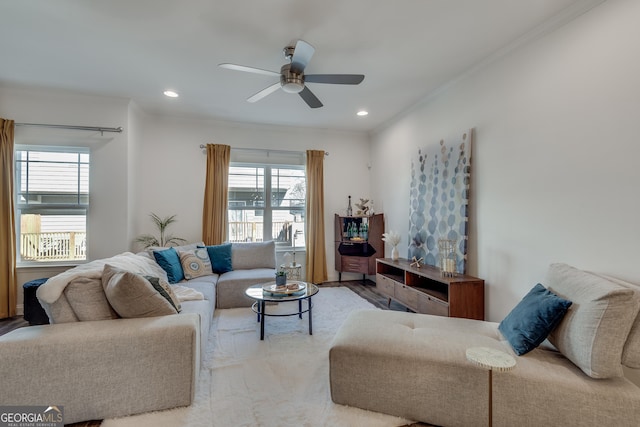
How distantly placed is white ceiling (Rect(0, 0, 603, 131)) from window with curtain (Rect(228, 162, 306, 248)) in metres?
1.54

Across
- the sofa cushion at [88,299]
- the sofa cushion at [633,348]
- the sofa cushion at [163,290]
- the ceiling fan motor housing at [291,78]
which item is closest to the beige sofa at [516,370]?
the sofa cushion at [633,348]

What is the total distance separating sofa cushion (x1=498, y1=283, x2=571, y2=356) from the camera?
1634 mm

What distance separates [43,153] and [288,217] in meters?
3.48

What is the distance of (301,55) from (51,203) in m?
3.81

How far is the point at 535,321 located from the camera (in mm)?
1685

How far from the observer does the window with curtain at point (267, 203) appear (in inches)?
193

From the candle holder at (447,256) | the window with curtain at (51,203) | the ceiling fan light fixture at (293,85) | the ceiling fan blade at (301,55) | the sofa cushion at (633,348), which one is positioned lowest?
the sofa cushion at (633,348)

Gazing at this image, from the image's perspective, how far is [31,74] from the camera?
3104 millimetres

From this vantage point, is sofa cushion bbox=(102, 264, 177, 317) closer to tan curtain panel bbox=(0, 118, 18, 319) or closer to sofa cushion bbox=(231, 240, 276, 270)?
sofa cushion bbox=(231, 240, 276, 270)

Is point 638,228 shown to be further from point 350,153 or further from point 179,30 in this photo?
point 350,153

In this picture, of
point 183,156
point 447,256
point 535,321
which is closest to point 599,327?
point 535,321

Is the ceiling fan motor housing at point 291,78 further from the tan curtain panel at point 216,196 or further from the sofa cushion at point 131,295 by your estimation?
the tan curtain panel at point 216,196

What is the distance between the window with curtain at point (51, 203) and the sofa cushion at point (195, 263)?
1.37 meters

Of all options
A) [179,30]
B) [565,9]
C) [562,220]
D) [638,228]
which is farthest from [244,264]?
[565,9]
